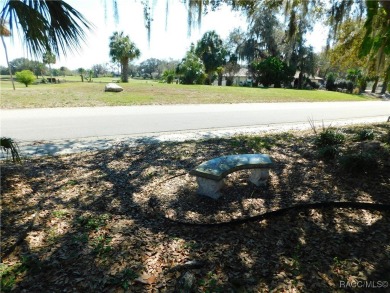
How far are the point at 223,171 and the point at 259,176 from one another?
30.7 inches

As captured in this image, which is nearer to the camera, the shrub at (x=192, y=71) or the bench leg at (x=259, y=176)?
the bench leg at (x=259, y=176)

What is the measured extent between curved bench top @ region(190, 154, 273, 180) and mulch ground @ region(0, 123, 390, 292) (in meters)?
0.41

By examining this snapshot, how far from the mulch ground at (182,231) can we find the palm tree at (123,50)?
35982mm

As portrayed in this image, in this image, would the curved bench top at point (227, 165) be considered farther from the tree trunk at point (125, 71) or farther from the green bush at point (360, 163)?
the tree trunk at point (125, 71)

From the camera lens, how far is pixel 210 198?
392cm

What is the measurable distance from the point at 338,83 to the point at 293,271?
1760 inches

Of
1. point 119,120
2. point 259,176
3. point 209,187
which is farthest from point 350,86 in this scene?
point 209,187

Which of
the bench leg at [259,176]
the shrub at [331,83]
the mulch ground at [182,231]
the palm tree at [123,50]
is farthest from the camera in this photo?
the shrub at [331,83]

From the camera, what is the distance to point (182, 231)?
10.3ft

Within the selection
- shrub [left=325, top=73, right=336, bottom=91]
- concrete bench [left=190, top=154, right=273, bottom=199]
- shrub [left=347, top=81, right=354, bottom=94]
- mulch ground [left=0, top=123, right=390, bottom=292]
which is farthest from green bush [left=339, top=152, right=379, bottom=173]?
shrub [left=325, top=73, right=336, bottom=91]

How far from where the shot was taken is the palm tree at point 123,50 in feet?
122

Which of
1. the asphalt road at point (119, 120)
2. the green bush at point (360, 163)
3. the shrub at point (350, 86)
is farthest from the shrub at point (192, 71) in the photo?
the green bush at point (360, 163)

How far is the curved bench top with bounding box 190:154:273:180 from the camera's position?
3786mm

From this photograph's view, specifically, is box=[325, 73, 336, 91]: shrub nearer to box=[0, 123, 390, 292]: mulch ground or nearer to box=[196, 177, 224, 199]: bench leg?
box=[0, 123, 390, 292]: mulch ground
